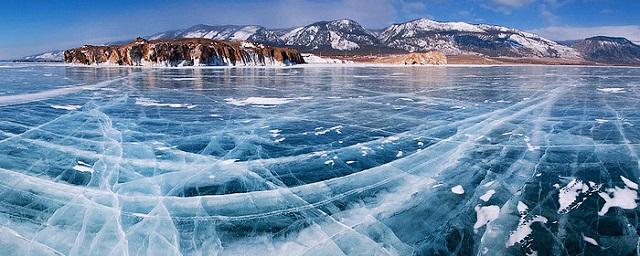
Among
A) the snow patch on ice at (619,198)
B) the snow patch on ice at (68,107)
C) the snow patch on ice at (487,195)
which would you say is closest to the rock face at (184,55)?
the snow patch on ice at (68,107)

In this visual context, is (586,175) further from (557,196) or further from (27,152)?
(27,152)

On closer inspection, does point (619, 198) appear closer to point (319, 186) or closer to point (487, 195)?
point (487, 195)

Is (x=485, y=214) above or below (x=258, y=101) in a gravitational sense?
below

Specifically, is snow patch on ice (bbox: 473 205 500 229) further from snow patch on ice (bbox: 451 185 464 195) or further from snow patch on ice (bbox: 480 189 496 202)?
snow patch on ice (bbox: 451 185 464 195)

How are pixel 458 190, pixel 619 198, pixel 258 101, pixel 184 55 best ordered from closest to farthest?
pixel 619 198
pixel 458 190
pixel 258 101
pixel 184 55

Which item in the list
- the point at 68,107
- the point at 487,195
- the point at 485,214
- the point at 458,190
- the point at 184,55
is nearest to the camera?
the point at 485,214

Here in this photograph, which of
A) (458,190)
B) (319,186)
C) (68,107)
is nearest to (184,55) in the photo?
(68,107)

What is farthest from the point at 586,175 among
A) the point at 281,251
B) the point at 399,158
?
the point at 281,251

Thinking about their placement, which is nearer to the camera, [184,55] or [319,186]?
[319,186]
